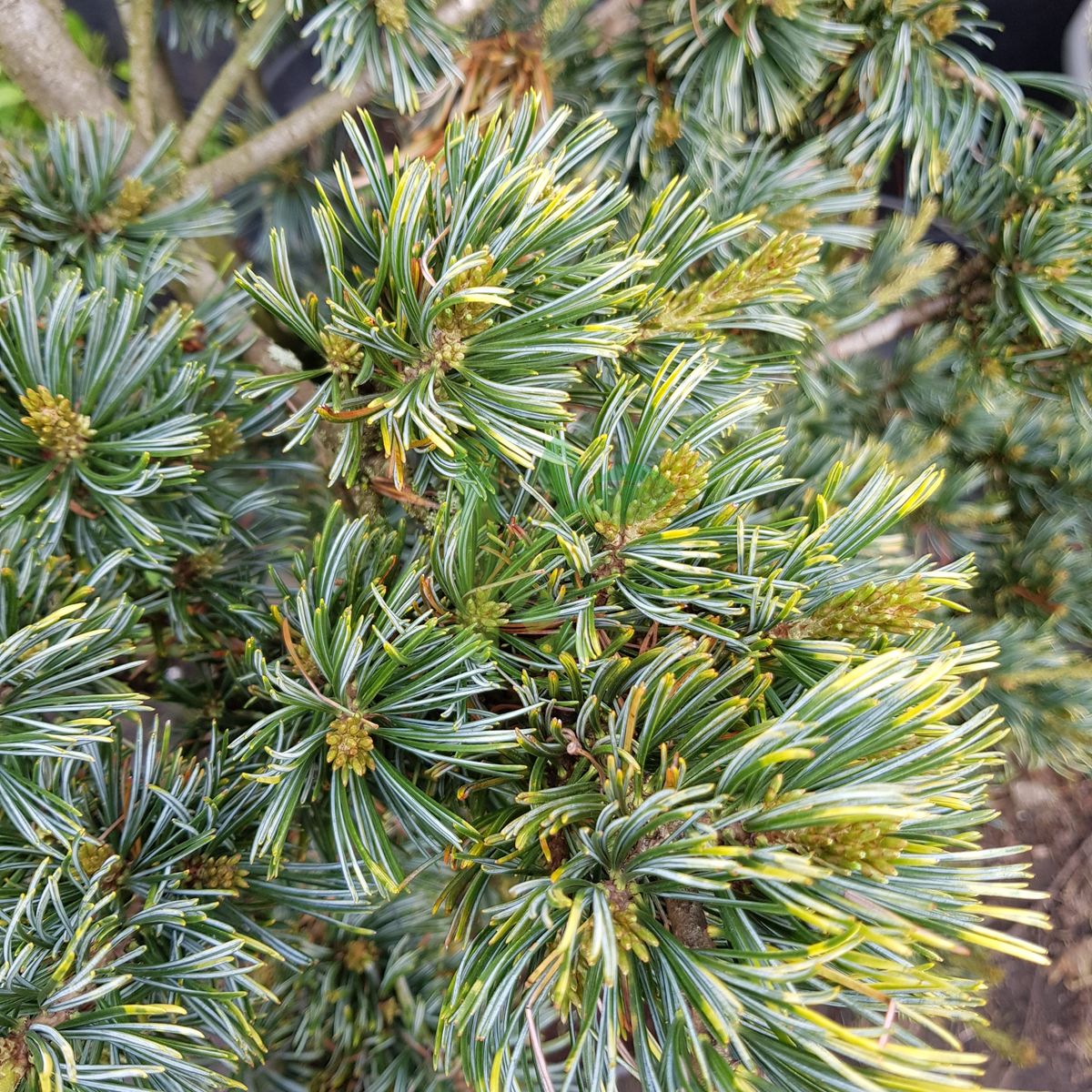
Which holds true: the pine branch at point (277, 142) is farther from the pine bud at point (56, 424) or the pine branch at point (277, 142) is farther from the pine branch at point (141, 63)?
the pine bud at point (56, 424)

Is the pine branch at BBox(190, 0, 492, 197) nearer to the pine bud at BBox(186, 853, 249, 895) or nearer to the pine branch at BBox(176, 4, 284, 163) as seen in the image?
the pine branch at BBox(176, 4, 284, 163)

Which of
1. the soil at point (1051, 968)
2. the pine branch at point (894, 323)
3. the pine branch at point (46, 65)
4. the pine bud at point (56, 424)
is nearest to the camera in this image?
the pine bud at point (56, 424)

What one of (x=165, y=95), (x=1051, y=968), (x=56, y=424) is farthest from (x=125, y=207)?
(x=1051, y=968)

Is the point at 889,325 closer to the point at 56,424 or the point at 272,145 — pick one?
the point at 272,145

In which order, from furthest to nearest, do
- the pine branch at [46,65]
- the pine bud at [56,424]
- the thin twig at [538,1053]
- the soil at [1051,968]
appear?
the soil at [1051,968]
the pine branch at [46,65]
the pine bud at [56,424]
the thin twig at [538,1053]

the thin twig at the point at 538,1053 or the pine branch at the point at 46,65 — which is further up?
the pine branch at the point at 46,65

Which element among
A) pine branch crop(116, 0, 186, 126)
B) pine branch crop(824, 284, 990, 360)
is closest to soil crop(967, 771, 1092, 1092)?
pine branch crop(824, 284, 990, 360)

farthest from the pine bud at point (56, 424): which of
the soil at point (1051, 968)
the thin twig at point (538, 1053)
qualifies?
the soil at point (1051, 968)
